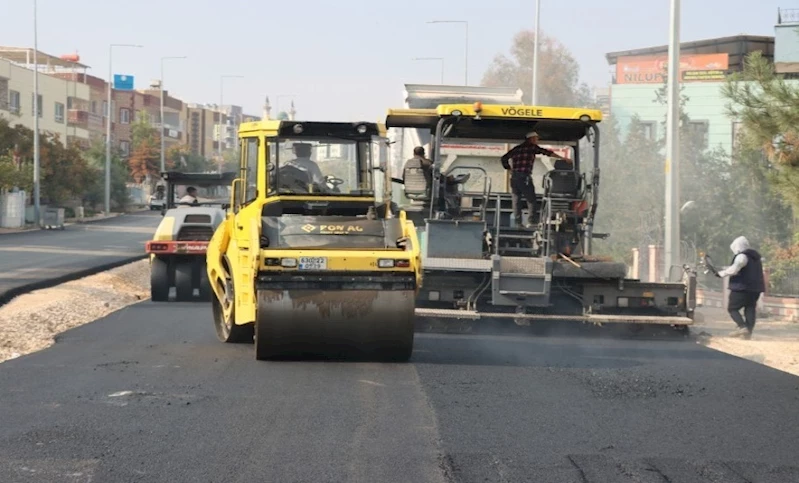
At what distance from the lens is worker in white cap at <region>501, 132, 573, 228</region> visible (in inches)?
518

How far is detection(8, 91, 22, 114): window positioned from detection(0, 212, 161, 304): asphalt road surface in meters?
13.6

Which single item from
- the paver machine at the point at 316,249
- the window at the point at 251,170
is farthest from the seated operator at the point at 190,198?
the window at the point at 251,170

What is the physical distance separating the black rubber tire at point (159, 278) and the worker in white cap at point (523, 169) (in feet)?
22.1

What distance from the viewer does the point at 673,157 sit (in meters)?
18.0

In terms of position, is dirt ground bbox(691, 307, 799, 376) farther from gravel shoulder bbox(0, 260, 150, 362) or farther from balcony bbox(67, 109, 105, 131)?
balcony bbox(67, 109, 105, 131)

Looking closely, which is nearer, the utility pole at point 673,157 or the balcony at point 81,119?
the utility pole at point 673,157

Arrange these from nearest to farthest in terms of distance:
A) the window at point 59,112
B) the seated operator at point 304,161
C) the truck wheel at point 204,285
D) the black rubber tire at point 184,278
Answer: the seated operator at point 304,161
the black rubber tire at point 184,278
the truck wheel at point 204,285
the window at point 59,112

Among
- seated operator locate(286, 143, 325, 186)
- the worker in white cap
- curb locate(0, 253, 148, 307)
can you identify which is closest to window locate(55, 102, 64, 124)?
curb locate(0, 253, 148, 307)

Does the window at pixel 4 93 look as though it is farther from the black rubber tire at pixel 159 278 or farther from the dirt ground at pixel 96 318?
the black rubber tire at pixel 159 278

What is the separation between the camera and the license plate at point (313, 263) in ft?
33.7

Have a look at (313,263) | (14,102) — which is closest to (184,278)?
(313,263)

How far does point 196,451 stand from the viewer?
6648 mm

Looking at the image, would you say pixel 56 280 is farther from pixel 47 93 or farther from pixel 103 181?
pixel 47 93

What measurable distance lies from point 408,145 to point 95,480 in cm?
1357
